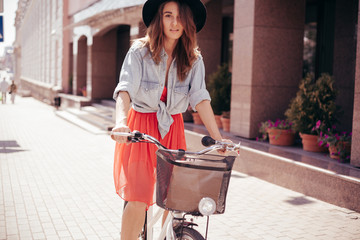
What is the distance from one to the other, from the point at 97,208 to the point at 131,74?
2948 millimetres

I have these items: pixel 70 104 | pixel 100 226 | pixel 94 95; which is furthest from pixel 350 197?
pixel 70 104

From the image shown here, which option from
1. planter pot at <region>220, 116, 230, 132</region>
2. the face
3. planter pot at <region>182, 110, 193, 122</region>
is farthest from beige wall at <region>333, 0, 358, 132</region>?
the face

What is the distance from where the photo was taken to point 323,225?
4.93 metres

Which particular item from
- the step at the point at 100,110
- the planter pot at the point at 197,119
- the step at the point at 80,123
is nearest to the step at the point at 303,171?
the planter pot at the point at 197,119

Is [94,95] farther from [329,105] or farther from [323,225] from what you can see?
[323,225]

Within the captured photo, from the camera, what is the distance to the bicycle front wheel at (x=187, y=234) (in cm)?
243

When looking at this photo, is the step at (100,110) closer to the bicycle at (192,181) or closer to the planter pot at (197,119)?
the planter pot at (197,119)

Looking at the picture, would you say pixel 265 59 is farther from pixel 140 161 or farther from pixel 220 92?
pixel 140 161

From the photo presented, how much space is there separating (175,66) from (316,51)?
29.6 ft

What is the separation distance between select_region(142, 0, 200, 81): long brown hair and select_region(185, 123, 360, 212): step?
3.24m

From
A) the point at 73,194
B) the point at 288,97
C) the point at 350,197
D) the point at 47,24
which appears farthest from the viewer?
the point at 47,24

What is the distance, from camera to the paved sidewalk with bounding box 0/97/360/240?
457 centimetres

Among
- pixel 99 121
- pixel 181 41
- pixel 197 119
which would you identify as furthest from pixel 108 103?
pixel 181 41

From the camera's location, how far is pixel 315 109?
7227 mm
